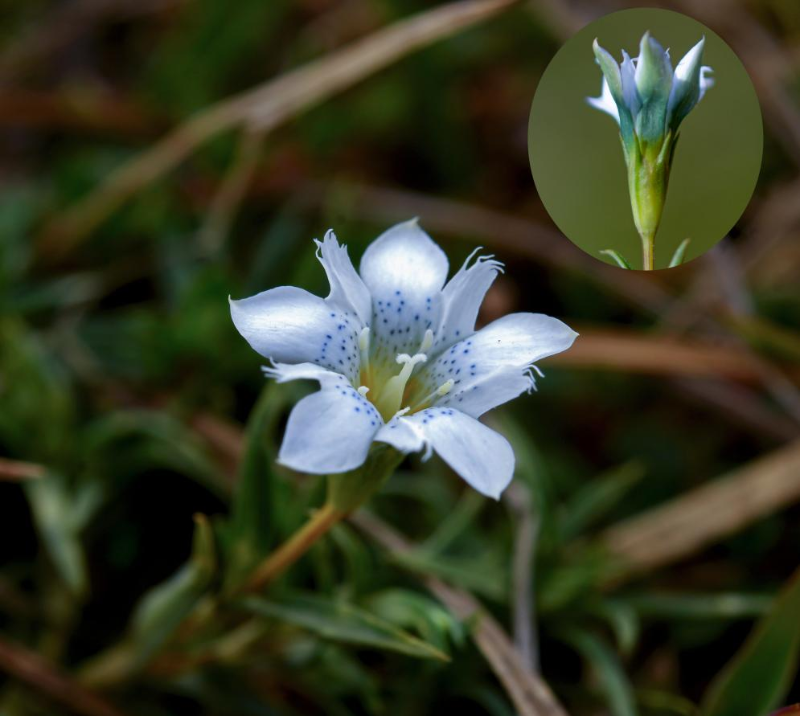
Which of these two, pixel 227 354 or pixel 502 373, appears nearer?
pixel 502 373

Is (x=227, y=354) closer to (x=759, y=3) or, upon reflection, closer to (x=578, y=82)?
(x=578, y=82)

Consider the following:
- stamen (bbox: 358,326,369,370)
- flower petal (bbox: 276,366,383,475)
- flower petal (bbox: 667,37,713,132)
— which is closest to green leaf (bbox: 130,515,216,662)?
stamen (bbox: 358,326,369,370)

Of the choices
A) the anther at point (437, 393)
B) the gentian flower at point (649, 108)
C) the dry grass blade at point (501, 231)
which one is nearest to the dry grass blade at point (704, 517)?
the dry grass blade at point (501, 231)

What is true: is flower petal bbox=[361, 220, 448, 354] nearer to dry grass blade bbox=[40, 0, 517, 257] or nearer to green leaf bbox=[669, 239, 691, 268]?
green leaf bbox=[669, 239, 691, 268]

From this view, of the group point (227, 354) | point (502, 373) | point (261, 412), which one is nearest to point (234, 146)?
point (227, 354)

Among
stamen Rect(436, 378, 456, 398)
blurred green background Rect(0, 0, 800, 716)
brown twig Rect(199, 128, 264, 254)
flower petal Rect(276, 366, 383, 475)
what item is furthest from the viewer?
brown twig Rect(199, 128, 264, 254)
